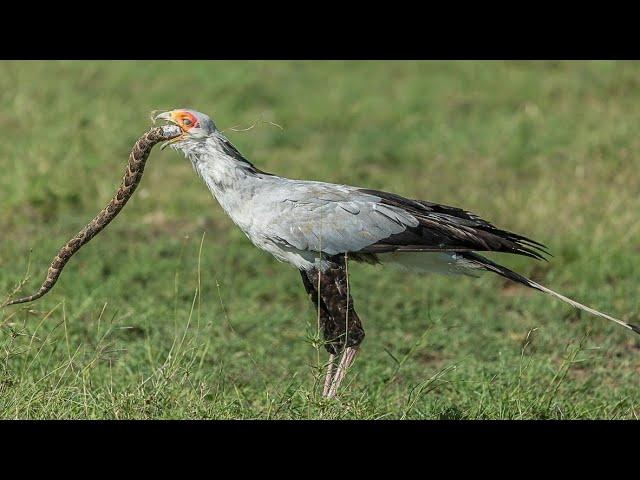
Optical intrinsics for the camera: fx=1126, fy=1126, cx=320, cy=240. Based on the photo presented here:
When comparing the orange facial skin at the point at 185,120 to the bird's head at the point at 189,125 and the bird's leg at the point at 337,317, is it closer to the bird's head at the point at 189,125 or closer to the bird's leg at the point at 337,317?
the bird's head at the point at 189,125

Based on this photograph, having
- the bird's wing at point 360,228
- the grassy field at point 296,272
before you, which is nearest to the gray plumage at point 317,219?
the bird's wing at point 360,228

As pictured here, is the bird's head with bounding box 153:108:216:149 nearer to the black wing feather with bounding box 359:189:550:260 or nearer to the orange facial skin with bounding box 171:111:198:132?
the orange facial skin with bounding box 171:111:198:132

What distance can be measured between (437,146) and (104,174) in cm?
293

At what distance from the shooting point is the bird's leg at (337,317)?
491 centimetres

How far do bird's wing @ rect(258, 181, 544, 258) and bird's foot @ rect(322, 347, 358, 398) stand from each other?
489 millimetres

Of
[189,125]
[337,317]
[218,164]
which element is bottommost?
[337,317]

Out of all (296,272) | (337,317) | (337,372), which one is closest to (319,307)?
(337,317)

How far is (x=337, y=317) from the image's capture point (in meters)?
4.99

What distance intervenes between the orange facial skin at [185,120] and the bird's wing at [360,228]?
48 centimetres

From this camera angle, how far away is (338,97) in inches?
441

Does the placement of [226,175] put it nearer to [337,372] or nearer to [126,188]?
[126,188]

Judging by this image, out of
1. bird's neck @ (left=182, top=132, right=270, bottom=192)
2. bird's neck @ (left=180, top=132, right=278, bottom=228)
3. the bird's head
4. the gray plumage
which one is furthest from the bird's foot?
the bird's head

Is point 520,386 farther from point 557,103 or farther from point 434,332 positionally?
point 557,103

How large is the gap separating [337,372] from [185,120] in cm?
130
